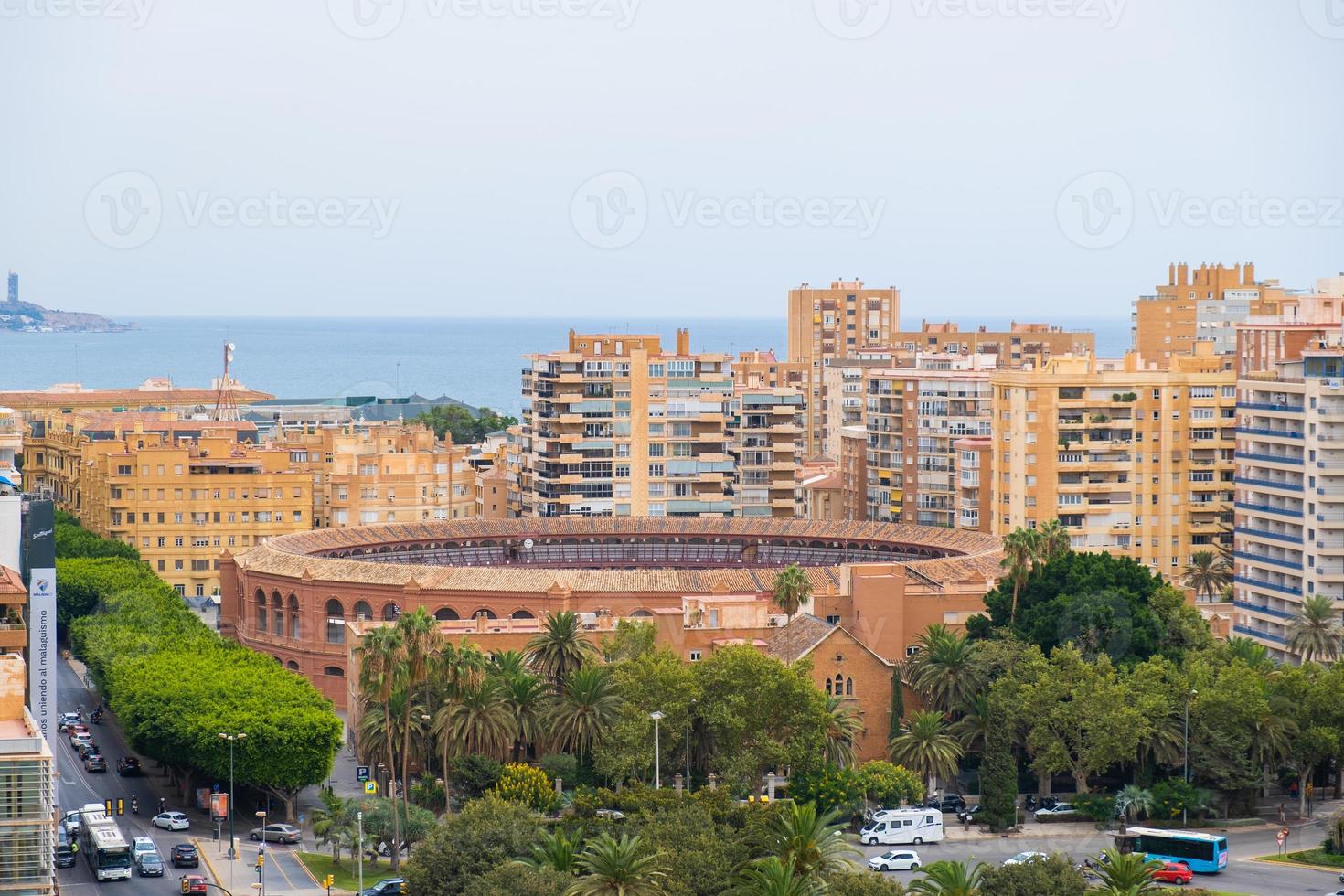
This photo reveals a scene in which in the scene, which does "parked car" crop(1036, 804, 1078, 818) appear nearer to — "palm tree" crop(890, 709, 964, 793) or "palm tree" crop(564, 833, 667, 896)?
"palm tree" crop(890, 709, 964, 793)

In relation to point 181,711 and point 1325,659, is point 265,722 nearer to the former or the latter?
point 181,711

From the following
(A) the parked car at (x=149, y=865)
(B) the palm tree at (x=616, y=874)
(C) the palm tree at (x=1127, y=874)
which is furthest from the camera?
(A) the parked car at (x=149, y=865)

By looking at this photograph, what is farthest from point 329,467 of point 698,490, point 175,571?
point 698,490

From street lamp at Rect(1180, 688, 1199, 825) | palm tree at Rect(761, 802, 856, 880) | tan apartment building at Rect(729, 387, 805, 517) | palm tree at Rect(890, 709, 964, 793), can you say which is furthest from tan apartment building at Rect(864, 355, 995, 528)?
palm tree at Rect(761, 802, 856, 880)

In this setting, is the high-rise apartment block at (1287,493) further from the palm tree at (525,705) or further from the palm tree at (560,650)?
the palm tree at (525,705)

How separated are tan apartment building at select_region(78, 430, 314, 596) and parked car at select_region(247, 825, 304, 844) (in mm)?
69288

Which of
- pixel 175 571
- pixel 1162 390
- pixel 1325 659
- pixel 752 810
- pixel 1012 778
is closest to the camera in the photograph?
pixel 752 810

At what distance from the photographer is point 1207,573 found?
446ft

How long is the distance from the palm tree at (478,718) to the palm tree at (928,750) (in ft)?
50.3

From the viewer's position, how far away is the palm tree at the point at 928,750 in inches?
3627

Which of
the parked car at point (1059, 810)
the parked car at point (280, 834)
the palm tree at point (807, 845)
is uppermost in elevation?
the palm tree at point (807, 845)

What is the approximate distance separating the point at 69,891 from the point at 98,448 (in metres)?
85.2

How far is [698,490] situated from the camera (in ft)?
517

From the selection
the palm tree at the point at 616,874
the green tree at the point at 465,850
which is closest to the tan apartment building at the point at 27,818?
the green tree at the point at 465,850
